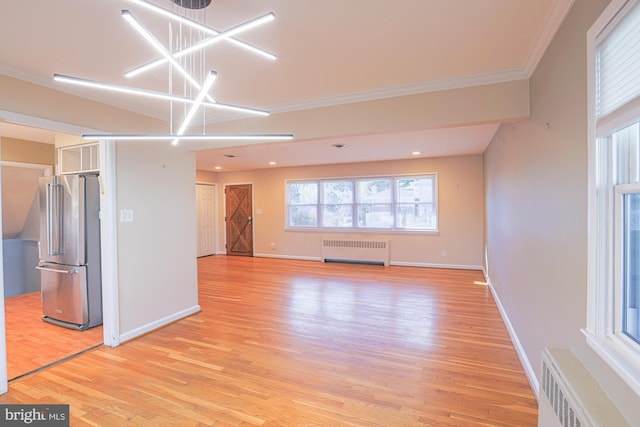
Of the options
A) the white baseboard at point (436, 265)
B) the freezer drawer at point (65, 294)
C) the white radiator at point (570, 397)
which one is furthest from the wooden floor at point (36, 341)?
the white baseboard at point (436, 265)

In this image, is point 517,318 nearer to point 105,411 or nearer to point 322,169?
point 105,411

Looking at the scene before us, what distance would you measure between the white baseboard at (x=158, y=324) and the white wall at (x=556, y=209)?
3.61 metres

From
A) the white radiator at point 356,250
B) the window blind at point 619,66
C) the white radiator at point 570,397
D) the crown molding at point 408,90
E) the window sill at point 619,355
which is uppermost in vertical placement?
the crown molding at point 408,90

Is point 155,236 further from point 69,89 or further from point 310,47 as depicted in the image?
point 310,47

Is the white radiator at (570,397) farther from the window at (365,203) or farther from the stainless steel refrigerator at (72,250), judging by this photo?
the window at (365,203)

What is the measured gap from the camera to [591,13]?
1368mm

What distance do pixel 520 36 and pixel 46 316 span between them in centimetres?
549

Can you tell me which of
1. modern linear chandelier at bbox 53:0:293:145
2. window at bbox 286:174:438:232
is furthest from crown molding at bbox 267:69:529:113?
window at bbox 286:174:438:232

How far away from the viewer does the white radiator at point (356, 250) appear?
277 inches

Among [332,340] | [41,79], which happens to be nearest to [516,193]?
[332,340]

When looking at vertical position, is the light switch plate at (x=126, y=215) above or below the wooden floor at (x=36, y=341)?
above

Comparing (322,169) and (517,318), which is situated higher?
(322,169)

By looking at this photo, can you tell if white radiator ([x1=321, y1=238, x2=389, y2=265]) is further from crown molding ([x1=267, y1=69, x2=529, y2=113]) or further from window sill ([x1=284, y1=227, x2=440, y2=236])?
crown molding ([x1=267, y1=69, x2=529, y2=113])

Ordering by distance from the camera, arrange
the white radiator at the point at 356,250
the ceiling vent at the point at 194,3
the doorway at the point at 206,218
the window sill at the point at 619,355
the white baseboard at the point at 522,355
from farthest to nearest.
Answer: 1. the doorway at the point at 206,218
2. the white radiator at the point at 356,250
3. the white baseboard at the point at 522,355
4. the ceiling vent at the point at 194,3
5. the window sill at the point at 619,355
